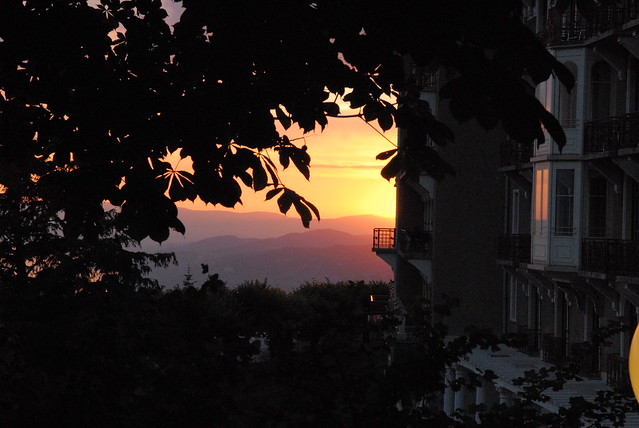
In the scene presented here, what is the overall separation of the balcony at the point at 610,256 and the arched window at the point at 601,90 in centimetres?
338

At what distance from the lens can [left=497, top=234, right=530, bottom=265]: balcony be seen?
115 ft

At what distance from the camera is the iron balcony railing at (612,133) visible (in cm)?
2572

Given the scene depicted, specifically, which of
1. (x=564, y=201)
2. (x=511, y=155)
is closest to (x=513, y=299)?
(x=511, y=155)

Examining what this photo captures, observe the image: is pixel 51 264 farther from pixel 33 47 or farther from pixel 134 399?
pixel 33 47

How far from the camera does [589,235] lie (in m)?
29.2

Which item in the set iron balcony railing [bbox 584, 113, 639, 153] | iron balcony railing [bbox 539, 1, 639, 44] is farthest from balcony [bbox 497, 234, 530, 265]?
iron balcony railing [bbox 539, 1, 639, 44]

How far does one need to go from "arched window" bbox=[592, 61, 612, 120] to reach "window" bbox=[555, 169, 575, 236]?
1.93 metres

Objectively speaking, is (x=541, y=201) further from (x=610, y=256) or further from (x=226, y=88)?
(x=226, y=88)

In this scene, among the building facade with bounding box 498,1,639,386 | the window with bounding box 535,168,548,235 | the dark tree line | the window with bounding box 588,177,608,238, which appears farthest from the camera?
the window with bounding box 535,168,548,235

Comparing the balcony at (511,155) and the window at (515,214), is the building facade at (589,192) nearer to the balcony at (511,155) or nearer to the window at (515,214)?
the balcony at (511,155)

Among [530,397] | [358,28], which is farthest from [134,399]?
[358,28]

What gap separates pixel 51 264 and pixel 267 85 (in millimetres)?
36608

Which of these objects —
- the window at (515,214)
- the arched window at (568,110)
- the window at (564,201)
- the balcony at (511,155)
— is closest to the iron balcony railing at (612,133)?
the arched window at (568,110)

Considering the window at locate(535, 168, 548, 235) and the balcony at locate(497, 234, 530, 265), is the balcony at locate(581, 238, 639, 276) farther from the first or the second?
the balcony at locate(497, 234, 530, 265)
